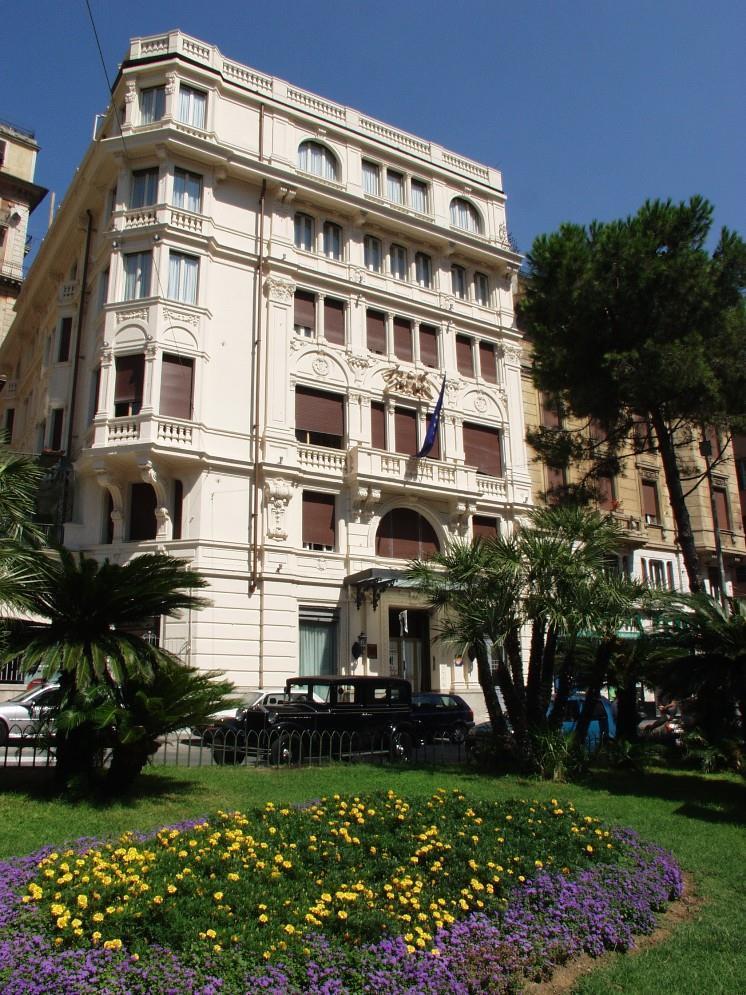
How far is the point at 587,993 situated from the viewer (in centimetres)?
546

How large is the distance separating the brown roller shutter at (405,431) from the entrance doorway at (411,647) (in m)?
6.02

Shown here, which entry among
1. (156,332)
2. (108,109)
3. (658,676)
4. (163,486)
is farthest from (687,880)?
(108,109)

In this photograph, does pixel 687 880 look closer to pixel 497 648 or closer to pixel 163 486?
pixel 497 648

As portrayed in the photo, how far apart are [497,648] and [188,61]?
24.1m

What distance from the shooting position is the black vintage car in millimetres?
15305

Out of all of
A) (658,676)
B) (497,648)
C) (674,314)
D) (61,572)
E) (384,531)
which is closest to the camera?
(61,572)

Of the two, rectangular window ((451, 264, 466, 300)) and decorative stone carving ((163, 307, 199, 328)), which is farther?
rectangular window ((451, 264, 466, 300))

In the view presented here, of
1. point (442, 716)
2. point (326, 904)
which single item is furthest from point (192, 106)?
point (326, 904)

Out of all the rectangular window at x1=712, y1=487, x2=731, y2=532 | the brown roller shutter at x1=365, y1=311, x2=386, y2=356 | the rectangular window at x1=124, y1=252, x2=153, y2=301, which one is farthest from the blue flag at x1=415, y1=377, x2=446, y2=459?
the rectangular window at x1=712, y1=487, x2=731, y2=532

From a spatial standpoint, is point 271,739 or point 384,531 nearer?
point 271,739

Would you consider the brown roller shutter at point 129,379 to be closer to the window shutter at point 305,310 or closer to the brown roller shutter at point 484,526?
the window shutter at point 305,310

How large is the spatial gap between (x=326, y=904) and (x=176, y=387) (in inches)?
808

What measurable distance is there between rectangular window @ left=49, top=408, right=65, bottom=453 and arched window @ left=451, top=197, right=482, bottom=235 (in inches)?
705

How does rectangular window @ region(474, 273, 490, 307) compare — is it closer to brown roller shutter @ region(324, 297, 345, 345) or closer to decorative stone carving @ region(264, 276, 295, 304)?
brown roller shutter @ region(324, 297, 345, 345)
